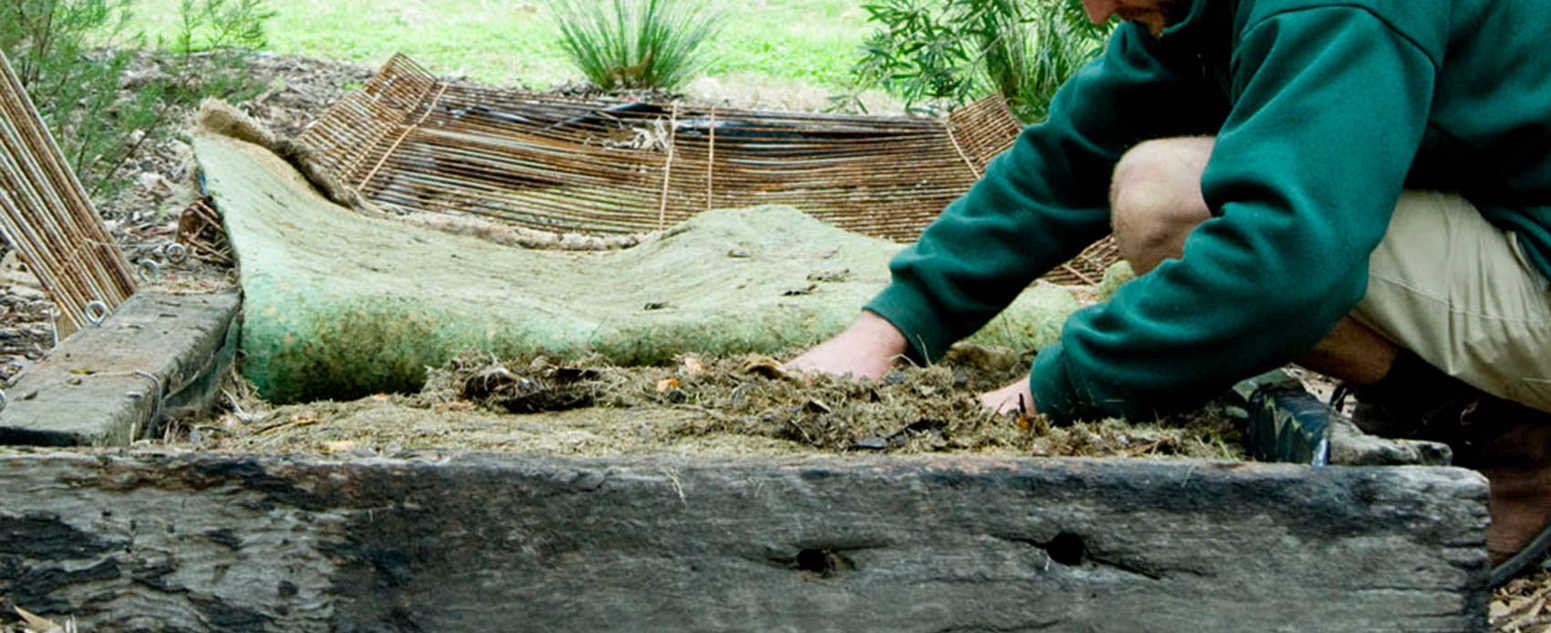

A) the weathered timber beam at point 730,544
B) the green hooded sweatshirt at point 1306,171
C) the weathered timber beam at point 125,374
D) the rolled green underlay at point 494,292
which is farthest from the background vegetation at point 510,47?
the green hooded sweatshirt at point 1306,171

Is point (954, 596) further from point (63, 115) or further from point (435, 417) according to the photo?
point (63, 115)

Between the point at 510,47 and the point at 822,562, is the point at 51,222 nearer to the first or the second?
the point at 822,562

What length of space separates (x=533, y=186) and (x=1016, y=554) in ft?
10.6

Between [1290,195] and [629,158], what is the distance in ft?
10.9

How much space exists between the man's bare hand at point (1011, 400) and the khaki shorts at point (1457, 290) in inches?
17.0

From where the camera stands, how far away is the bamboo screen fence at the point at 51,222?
2463mm

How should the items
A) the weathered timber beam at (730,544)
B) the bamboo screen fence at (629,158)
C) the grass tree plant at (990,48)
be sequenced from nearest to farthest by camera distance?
the weathered timber beam at (730,544), the bamboo screen fence at (629,158), the grass tree plant at (990,48)

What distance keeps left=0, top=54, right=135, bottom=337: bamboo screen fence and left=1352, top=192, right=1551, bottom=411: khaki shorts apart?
1849 millimetres

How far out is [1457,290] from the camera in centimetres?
194

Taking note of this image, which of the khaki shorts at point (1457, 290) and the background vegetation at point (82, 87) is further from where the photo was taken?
the background vegetation at point (82, 87)

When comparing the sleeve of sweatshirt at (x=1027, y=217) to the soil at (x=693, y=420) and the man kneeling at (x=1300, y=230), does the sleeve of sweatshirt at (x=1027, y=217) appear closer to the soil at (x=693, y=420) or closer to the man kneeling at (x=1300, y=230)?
the man kneeling at (x=1300, y=230)

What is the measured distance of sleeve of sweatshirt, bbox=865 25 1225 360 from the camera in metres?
2.41

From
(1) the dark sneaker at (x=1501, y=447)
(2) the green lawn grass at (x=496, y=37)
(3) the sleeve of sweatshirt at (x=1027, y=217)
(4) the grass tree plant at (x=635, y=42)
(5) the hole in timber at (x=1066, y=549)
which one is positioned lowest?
(2) the green lawn grass at (x=496, y=37)

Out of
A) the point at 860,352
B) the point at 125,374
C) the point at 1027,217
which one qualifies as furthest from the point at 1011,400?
the point at 125,374
